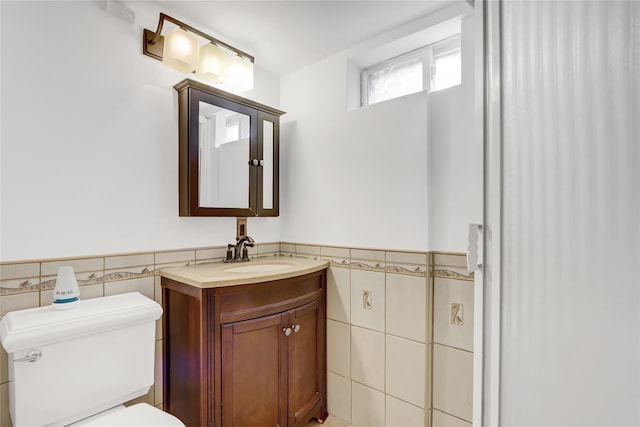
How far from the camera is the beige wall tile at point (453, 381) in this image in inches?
56.5

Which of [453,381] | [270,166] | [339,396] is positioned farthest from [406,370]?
[270,166]

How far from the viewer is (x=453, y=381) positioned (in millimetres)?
1487

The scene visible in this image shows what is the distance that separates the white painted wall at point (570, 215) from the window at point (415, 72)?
103cm

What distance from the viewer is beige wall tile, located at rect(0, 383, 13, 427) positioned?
1135mm

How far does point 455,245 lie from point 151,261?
4.91 feet

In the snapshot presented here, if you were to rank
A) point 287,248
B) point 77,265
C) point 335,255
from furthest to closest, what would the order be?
1. point 287,248
2. point 335,255
3. point 77,265

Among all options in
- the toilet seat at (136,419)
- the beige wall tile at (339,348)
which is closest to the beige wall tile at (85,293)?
the toilet seat at (136,419)

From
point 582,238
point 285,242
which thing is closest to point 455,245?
point 582,238

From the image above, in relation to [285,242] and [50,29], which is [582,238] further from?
[50,29]

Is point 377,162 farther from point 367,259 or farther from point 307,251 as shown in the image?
point 307,251

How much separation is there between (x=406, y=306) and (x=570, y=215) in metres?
1.06

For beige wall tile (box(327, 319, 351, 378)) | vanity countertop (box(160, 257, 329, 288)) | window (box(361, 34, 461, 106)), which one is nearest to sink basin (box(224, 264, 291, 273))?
vanity countertop (box(160, 257, 329, 288))

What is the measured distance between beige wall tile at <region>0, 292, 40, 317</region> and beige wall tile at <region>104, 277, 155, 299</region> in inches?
9.3

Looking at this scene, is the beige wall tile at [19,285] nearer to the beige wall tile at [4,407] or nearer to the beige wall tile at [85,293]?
the beige wall tile at [85,293]
